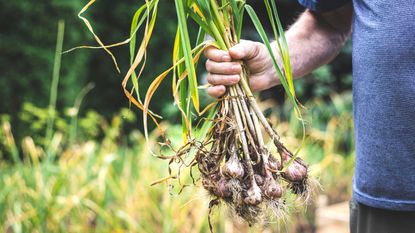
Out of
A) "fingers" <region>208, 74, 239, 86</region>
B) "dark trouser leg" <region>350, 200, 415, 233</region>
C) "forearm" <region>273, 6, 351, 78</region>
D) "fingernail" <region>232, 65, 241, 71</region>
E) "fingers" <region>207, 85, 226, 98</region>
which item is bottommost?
"dark trouser leg" <region>350, 200, 415, 233</region>

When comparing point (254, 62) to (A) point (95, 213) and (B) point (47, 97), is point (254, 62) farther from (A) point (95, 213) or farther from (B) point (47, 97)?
(B) point (47, 97)

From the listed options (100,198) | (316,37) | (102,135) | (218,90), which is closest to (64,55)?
(102,135)

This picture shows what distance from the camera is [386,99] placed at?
1.43 metres

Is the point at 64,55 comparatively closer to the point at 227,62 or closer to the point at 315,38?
the point at 315,38

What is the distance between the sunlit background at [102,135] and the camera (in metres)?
2.82

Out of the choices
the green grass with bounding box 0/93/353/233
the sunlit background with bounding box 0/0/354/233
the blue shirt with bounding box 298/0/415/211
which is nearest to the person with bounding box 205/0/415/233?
the blue shirt with bounding box 298/0/415/211

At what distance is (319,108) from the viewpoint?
5.35 metres

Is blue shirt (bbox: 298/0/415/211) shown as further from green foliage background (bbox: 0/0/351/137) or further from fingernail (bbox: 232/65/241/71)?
green foliage background (bbox: 0/0/351/137)

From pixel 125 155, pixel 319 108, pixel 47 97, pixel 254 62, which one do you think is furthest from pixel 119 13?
pixel 254 62

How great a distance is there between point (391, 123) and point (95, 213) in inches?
71.5

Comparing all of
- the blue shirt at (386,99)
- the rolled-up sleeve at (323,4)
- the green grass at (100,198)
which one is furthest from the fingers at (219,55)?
the green grass at (100,198)

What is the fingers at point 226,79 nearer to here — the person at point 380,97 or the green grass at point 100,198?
the person at point 380,97

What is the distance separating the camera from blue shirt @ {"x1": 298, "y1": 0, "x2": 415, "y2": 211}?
4.58ft

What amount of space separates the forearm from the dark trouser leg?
47 centimetres
